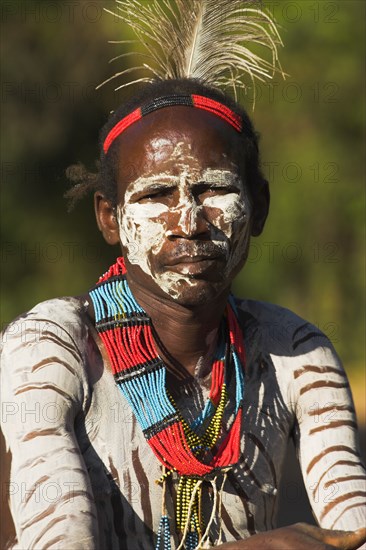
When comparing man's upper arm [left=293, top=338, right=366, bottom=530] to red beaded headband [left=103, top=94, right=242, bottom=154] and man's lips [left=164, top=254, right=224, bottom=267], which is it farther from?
red beaded headband [left=103, top=94, right=242, bottom=154]

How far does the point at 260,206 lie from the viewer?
11.7 feet

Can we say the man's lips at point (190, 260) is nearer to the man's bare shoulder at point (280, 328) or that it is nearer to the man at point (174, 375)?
the man at point (174, 375)

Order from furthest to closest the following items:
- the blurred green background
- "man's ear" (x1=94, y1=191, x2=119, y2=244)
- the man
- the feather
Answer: the blurred green background < the feather < "man's ear" (x1=94, y1=191, x2=119, y2=244) < the man

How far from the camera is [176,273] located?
3.19m

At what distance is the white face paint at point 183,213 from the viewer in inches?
125

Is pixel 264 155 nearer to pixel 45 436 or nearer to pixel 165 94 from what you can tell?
pixel 165 94

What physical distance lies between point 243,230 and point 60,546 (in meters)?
1.14

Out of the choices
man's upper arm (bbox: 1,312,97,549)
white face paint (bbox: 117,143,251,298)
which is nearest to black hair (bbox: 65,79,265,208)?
white face paint (bbox: 117,143,251,298)

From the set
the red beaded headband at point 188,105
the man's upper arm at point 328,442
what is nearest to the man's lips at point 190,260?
the red beaded headband at point 188,105

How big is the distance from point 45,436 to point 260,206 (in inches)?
43.9

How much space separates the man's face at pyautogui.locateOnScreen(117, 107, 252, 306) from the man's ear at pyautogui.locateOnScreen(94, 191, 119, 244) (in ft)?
0.57

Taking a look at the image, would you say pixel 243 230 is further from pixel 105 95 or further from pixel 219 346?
pixel 105 95

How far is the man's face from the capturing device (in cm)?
318

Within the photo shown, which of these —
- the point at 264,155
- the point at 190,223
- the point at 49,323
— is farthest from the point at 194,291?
the point at 264,155
